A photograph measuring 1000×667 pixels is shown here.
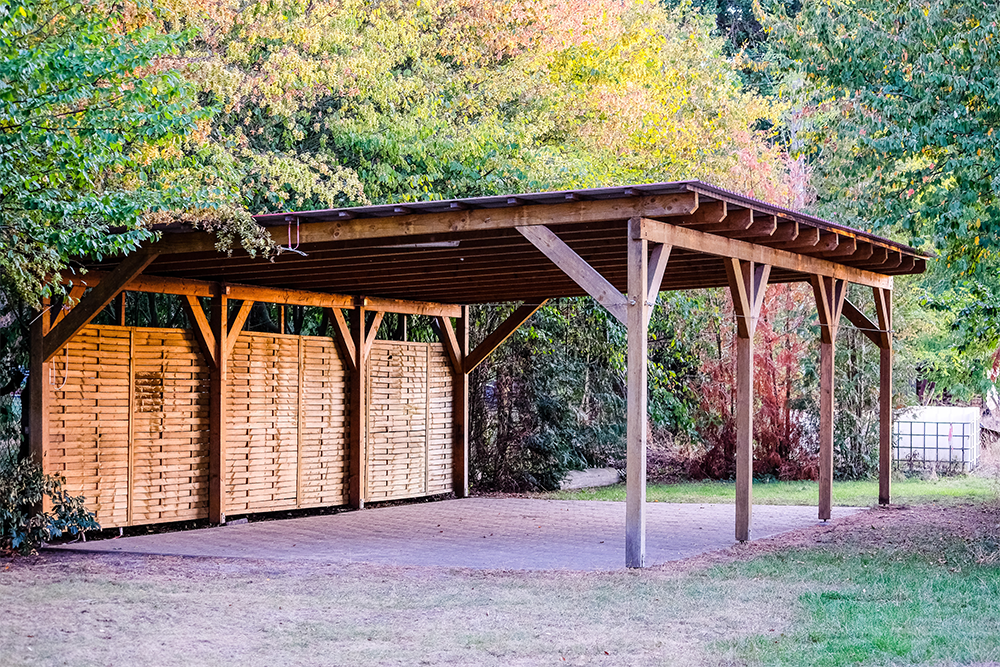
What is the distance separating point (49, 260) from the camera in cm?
728

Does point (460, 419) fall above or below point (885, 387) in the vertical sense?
below

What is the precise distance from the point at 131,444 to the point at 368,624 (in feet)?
17.3

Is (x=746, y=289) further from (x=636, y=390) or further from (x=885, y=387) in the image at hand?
(x=885, y=387)

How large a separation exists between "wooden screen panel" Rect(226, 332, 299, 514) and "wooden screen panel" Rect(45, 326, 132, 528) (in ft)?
4.53

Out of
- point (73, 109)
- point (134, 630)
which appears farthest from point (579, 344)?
point (134, 630)

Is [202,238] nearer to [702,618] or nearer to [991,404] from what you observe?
[702,618]

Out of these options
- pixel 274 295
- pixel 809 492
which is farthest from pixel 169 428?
pixel 809 492

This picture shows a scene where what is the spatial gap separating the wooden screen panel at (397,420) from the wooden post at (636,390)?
6114mm

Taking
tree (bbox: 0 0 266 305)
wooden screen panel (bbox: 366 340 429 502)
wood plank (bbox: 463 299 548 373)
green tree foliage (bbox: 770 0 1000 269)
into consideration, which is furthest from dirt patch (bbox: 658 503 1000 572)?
wooden screen panel (bbox: 366 340 429 502)

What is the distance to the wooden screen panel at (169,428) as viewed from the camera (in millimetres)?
11258

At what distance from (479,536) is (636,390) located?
3072 mm

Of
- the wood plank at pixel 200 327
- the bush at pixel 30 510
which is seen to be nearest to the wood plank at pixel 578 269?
the wood plank at pixel 200 327

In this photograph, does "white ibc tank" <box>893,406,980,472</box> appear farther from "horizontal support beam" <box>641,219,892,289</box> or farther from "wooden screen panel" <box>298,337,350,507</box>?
"wooden screen panel" <box>298,337,350,507</box>

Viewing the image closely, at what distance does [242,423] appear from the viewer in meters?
12.4
